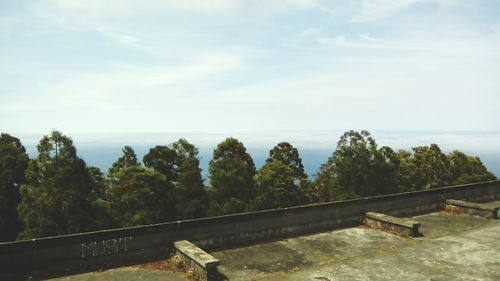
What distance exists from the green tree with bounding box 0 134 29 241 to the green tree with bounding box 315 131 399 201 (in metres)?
32.7

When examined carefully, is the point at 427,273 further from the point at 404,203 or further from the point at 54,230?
the point at 54,230

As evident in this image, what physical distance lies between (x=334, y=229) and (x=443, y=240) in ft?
11.9

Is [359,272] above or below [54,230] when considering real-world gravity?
above

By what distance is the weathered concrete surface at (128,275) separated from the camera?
9562mm

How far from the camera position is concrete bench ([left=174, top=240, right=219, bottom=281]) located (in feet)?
30.4

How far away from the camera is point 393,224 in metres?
14.1

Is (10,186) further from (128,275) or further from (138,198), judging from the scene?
(128,275)

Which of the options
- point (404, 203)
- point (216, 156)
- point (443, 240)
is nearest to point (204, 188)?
point (216, 156)

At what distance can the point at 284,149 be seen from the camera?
154ft

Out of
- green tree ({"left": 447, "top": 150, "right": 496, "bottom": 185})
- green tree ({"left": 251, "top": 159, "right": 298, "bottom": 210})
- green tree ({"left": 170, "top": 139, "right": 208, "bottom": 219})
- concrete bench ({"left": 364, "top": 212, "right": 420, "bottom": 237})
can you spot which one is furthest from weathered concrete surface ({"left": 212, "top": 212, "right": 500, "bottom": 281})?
green tree ({"left": 447, "top": 150, "right": 496, "bottom": 185})

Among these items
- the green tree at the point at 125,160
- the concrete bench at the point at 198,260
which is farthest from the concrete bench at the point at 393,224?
the green tree at the point at 125,160

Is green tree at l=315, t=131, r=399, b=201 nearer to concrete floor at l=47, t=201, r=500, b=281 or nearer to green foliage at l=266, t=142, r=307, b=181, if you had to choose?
green foliage at l=266, t=142, r=307, b=181

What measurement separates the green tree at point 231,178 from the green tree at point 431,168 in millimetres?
25275

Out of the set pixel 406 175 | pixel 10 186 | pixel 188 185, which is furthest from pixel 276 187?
pixel 10 186
